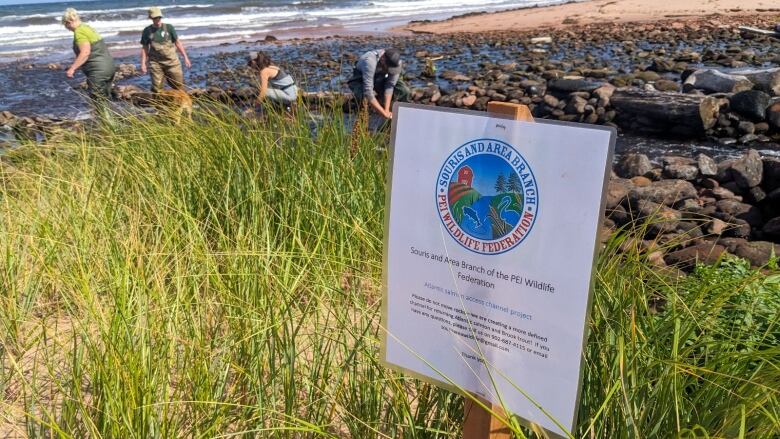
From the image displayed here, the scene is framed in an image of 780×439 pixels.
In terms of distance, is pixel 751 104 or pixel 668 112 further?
pixel 668 112

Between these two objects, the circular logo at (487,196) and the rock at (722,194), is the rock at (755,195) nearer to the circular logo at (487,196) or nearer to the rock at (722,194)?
the rock at (722,194)

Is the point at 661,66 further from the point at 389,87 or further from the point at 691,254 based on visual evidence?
the point at 691,254

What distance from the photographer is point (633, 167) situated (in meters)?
8.41

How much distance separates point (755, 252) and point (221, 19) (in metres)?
35.3

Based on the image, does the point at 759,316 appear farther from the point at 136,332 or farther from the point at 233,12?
the point at 233,12

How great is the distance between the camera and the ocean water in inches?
1164

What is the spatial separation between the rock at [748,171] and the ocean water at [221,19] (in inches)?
922

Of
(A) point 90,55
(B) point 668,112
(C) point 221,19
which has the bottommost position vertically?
(C) point 221,19

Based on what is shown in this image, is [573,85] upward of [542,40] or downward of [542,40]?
upward

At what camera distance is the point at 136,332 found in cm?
255

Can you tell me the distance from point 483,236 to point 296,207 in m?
2.24

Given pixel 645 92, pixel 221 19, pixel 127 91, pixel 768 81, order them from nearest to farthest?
pixel 645 92 → pixel 768 81 → pixel 127 91 → pixel 221 19

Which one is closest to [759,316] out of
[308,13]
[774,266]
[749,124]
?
[774,266]

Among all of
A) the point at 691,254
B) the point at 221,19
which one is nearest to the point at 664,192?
the point at 691,254
